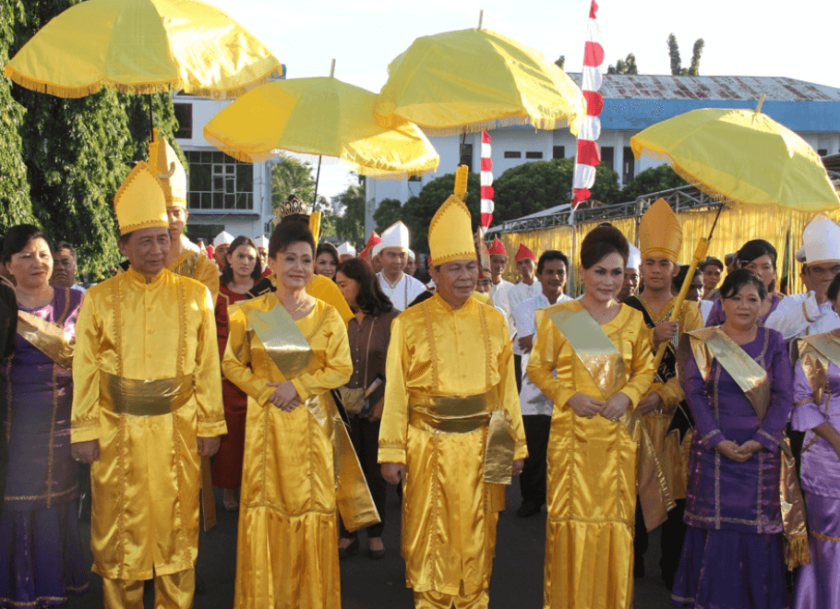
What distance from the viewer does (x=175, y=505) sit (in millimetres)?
3609

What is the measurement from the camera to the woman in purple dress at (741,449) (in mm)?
3762

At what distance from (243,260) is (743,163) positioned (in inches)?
135

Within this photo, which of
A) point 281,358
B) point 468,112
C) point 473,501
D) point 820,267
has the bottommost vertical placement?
point 473,501

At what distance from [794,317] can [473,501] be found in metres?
2.32

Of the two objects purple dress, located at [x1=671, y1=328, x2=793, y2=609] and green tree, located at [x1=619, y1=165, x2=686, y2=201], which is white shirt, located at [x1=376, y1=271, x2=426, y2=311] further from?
green tree, located at [x1=619, y1=165, x2=686, y2=201]

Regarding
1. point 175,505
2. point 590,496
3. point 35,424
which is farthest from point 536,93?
point 35,424

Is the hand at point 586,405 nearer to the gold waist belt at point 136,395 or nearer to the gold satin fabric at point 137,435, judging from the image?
the gold satin fabric at point 137,435

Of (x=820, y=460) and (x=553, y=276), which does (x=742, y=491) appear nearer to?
(x=820, y=460)

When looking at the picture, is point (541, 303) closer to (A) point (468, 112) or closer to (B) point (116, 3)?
(A) point (468, 112)

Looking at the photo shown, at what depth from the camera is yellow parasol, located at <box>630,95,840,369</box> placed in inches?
156

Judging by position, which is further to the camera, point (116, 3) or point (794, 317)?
point (794, 317)

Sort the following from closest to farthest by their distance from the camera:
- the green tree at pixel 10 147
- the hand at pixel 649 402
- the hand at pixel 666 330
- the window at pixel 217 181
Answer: the hand at pixel 649 402 < the hand at pixel 666 330 < the green tree at pixel 10 147 < the window at pixel 217 181

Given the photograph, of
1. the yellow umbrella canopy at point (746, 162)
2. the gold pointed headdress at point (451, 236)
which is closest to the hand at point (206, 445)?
the gold pointed headdress at point (451, 236)

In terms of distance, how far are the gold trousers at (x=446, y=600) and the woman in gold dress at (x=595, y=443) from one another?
350 mm
